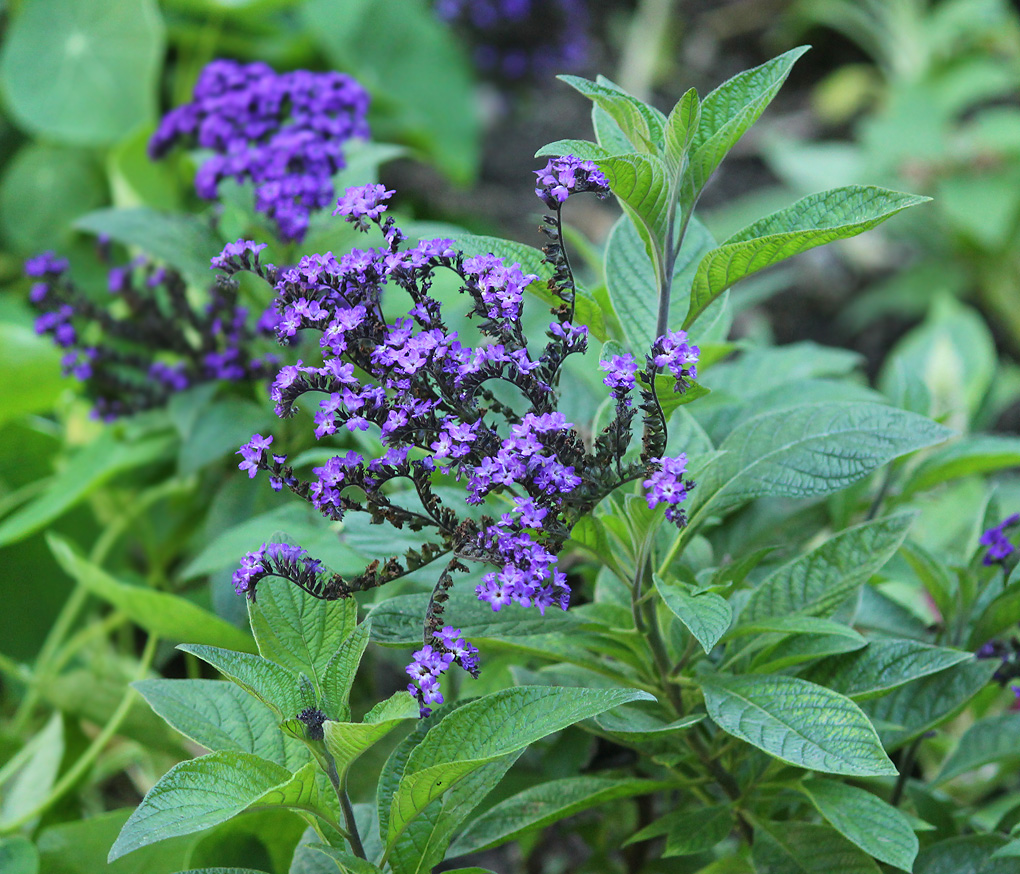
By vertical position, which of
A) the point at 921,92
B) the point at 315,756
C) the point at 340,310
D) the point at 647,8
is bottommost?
the point at 315,756

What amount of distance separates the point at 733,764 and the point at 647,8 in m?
3.59

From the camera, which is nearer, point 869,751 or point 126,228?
point 869,751

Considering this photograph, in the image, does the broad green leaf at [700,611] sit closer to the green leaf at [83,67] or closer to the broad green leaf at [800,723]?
the broad green leaf at [800,723]

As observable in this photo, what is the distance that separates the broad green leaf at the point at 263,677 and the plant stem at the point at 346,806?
0.05 metres

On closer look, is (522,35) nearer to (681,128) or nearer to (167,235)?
(167,235)

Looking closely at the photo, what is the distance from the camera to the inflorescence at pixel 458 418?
0.70 metres

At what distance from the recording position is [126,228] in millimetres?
1275

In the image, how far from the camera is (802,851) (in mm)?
885

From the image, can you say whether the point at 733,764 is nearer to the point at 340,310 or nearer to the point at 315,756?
the point at 315,756

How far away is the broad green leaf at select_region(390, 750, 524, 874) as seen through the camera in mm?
788

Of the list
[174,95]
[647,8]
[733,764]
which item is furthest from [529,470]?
[647,8]

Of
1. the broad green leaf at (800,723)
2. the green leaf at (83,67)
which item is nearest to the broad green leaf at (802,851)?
the broad green leaf at (800,723)

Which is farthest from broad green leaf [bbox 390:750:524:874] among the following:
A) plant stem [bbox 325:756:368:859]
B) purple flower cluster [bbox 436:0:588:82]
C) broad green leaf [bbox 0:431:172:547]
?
purple flower cluster [bbox 436:0:588:82]

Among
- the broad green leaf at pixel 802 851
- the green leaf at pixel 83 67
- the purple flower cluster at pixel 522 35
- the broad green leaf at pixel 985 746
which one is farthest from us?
the purple flower cluster at pixel 522 35
